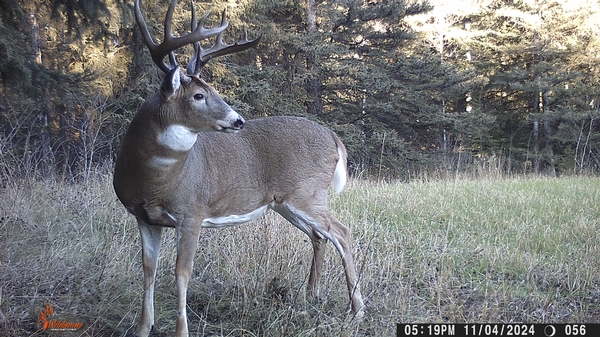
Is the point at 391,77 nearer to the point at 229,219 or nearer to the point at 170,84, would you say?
the point at 229,219

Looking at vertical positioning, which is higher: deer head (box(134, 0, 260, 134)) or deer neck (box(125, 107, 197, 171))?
deer head (box(134, 0, 260, 134))

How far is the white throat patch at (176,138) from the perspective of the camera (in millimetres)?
3041

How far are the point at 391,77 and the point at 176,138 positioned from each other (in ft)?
48.2

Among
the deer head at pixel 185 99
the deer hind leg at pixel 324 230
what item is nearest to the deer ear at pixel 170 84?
the deer head at pixel 185 99

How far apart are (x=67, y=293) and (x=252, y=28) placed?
11381 mm

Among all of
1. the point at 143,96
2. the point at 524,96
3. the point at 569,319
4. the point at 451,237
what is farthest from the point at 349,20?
the point at 569,319

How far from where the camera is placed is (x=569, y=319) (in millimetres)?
3275

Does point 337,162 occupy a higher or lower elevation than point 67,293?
higher

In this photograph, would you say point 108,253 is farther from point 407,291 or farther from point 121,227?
point 407,291

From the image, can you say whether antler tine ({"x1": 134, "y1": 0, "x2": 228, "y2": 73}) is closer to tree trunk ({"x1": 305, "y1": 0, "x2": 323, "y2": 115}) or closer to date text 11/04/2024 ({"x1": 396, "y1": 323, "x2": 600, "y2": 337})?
date text 11/04/2024 ({"x1": 396, "y1": 323, "x2": 600, "y2": 337})

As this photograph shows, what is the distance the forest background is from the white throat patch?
11.8 feet

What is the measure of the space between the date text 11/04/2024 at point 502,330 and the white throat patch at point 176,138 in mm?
1784

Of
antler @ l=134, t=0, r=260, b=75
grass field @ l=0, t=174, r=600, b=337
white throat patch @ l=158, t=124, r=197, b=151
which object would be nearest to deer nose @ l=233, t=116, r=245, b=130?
white throat patch @ l=158, t=124, r=197, b=151

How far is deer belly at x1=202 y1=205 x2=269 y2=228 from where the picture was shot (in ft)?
11.0
